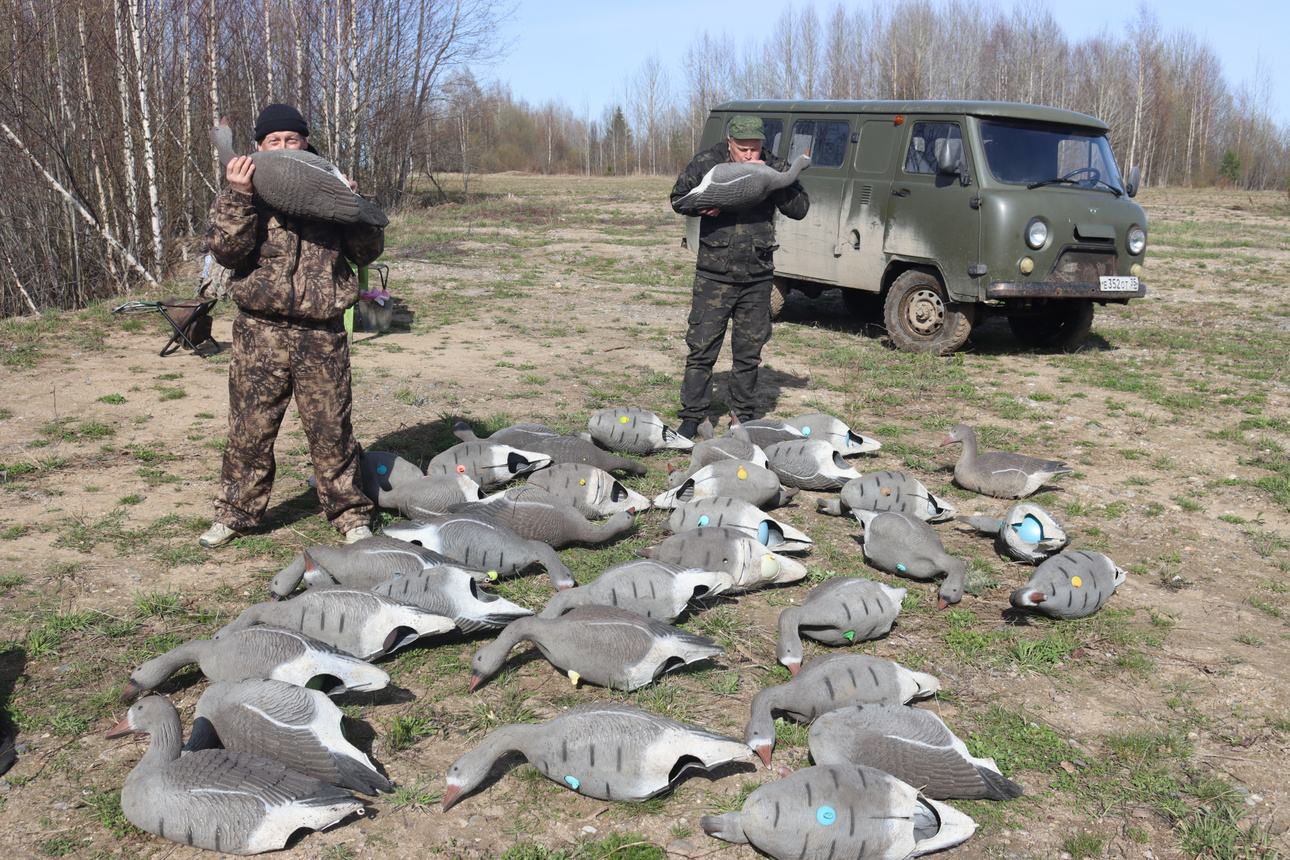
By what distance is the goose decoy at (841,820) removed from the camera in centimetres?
250

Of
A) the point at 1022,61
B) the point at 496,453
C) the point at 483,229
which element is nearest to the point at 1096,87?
the point at 1022,61

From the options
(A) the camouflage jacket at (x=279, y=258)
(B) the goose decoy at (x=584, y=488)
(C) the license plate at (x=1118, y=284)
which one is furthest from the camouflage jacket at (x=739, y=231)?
(C) the license plate at (x=1118, y=284)

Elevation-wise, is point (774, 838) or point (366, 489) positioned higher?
point (366, 489)

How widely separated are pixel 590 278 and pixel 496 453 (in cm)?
965

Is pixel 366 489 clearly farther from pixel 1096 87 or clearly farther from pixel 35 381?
pixel 1096 87

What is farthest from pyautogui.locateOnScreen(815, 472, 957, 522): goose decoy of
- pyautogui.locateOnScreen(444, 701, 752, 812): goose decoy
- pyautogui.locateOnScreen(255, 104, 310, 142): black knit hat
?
pyautogui.locateOnScreen(255, 104, 310, 142): black knit hat

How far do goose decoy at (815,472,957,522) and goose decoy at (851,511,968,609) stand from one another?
1.29 feet

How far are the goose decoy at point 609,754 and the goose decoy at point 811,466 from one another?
289 centimetres

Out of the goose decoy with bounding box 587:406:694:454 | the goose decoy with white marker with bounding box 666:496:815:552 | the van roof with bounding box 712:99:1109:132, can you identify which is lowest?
the goose decoy with white marker with bounding box 666:496:815:552

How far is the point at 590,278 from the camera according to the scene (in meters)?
14.5

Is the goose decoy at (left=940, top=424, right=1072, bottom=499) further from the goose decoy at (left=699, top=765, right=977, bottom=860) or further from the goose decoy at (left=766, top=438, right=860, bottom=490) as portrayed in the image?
the goose decoy at (left=699, top=765, right=977, bottom=860)

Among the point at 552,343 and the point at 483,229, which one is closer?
the point at 552,343

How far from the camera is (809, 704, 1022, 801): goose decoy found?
281cm

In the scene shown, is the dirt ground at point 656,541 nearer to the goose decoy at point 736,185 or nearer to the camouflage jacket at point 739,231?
the camouflage jacket at point 739,231
